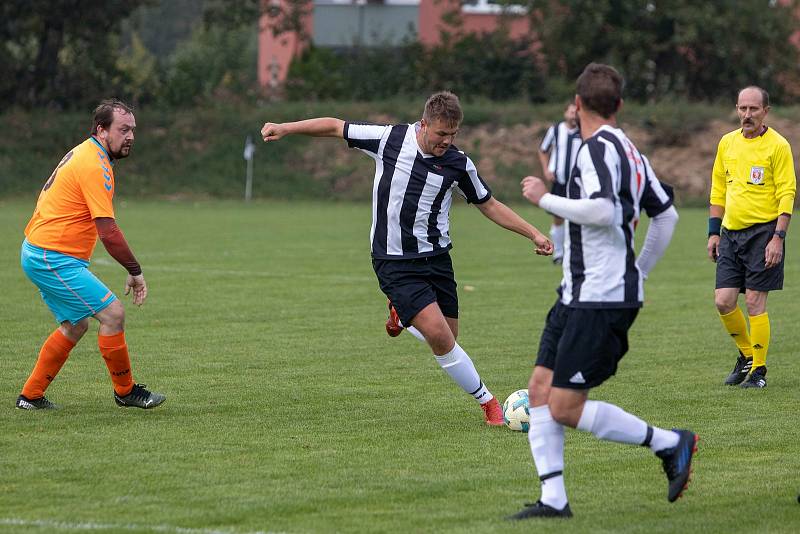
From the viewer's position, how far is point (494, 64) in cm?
4238

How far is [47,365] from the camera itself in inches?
308

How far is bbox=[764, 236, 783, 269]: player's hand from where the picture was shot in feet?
28.5

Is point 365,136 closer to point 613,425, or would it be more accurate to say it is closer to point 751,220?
point 613,425

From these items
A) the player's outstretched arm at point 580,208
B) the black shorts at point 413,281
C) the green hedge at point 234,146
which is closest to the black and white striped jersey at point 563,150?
the black shorts at point 413,281

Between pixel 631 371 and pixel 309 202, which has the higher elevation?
pixel 631 371

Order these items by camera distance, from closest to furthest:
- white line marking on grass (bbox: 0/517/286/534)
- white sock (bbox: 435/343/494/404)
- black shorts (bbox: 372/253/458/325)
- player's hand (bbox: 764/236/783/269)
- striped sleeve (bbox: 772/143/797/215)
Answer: white line marking on grass (bbox: 0/517/286/534) < black shorts (bbox: 372/253/458/325) < white sock (bbox: 435/343/494/404) < player's hand (bbox: 764/236/783/269) < striped sleeve (bbox: 772/143/797/215)

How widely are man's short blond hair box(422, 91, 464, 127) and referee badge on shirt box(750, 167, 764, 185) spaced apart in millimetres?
2785

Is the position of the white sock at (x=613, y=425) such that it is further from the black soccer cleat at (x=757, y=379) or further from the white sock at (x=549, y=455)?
the black soccer cleat at (x=757, y=379)

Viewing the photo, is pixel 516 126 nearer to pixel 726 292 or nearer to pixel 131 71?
pixel 131 71

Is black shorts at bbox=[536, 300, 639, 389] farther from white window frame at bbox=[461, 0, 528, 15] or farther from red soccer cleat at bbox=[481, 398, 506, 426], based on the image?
white window frame at bbox=[461, 0, 528, 15]

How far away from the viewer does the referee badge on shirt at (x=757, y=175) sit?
8.91 m

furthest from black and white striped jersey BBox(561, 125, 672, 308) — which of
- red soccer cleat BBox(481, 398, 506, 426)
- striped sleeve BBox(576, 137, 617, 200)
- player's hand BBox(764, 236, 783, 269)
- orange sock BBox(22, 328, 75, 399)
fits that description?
orange sock BBox(22, 328, 75, 399)

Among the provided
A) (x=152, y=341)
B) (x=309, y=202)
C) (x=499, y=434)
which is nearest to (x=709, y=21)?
(x=309, y=202)

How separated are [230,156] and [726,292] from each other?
3018 cm
